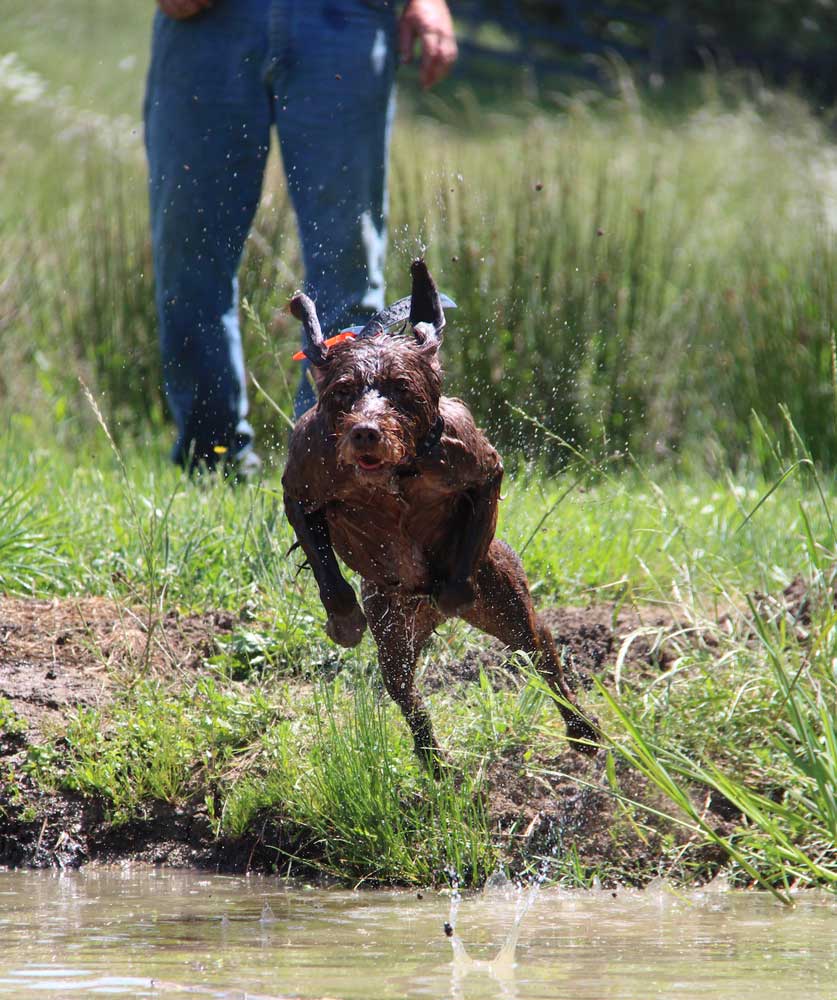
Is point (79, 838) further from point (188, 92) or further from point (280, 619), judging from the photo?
point (188, 92)

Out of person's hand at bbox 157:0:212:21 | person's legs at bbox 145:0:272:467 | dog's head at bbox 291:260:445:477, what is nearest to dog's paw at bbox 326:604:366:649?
dog's head at bbox 291:260:445:477

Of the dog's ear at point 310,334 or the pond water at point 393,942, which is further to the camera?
the dog's ear at point 310,334

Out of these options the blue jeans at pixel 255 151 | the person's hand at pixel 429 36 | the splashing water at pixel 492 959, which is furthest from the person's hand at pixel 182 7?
the splashing water at pixel 492 959

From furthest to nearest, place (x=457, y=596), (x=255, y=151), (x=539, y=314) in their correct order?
(x=539, y=314), (x=255, y=151), (x=457, y=596)

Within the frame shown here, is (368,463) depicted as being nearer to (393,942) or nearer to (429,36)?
(393,942)

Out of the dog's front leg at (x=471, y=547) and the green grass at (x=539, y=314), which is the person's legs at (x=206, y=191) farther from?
the dog's front leg at (x=471, y=547)

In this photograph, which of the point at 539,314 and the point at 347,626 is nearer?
the point at 347,626

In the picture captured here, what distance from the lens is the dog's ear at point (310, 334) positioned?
9.46 feet

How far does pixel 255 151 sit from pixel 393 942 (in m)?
3.22

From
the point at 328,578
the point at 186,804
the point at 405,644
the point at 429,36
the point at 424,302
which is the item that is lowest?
the point at 186,804

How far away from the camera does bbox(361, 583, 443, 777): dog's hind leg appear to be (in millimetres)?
3344

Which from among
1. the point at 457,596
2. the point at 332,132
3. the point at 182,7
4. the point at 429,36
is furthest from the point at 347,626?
the point at 182,7

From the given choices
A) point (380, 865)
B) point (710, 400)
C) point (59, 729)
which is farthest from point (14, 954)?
point (710, 400)

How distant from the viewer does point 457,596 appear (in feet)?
Result: 9.97
